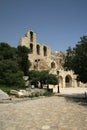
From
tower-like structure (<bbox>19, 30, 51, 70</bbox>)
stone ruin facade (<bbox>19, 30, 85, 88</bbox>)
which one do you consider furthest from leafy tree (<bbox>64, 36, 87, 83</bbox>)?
tower-like structure (<bbox>19, 30, 51, 70</bbox>)

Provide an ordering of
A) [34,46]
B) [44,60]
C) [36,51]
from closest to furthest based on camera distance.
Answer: [44,60] < [34,46] < [36,51]

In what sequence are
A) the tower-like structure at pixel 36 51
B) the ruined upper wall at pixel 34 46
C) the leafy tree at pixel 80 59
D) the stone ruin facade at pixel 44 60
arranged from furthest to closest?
the ruined upper wall at pixel 34 46 → the tower-like structure at pixel 36 51 → the stone ruin facade at pixel 44 60 → the leafy tree at pixel 80 59

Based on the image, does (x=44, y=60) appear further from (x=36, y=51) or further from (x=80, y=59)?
(x=80, y=59)

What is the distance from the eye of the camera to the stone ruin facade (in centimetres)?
6016

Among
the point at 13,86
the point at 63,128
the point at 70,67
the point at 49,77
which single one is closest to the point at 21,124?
the point at 63,128

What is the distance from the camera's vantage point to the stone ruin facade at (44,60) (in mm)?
60156

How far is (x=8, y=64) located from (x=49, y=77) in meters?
7.78

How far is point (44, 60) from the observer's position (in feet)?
214

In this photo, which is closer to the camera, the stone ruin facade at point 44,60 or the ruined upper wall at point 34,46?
the stone ruin facade at point 44,60

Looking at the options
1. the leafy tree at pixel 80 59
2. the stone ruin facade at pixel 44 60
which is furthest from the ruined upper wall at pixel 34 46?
the leafy tree at pixel 80 59

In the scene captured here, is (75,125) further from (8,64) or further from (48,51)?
(48,51)

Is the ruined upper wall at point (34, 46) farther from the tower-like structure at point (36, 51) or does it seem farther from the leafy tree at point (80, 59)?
the leafy tree at point (80, 59)

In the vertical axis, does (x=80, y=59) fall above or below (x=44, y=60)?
below

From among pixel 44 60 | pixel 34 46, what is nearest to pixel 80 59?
pixel 44 60
